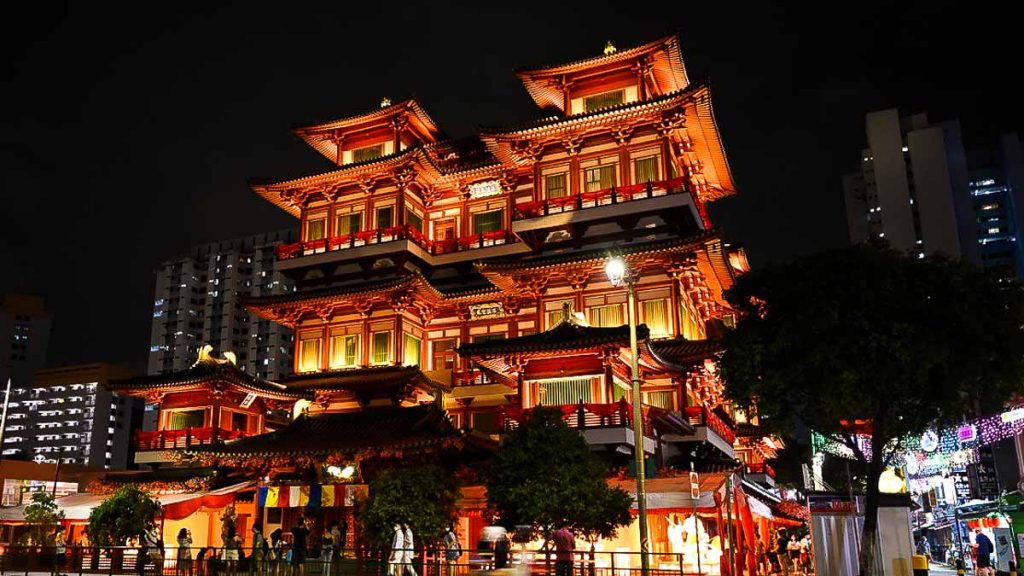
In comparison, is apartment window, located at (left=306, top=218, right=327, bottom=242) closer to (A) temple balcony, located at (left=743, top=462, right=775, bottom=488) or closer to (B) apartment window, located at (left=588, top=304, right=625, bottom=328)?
(B) apartment window, located at (left=588, top=304, right=625, bottom=328)

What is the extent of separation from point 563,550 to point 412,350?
2478 centimetres

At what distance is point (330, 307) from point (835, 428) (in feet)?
96.6

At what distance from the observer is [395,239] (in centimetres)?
4559

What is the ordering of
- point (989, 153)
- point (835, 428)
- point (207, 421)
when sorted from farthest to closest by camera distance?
point (989, 153) → point (207, 421) → point (835, 428)

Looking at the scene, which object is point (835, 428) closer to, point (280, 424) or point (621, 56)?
point (621, 56)

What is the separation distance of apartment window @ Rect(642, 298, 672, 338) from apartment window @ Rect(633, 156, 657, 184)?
21.8ft

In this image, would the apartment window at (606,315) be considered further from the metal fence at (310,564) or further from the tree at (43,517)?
the tree at (43,517)

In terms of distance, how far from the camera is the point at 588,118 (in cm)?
4122

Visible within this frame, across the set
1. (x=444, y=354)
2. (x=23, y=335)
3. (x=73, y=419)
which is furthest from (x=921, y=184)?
(x=23, y=335)

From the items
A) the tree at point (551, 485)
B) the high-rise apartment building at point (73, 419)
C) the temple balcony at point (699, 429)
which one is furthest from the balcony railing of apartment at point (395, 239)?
the high-rise apartment building at point (73, 419)

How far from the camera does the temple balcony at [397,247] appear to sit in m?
45.5

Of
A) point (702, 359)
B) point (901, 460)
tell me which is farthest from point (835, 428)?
point (901, 460)

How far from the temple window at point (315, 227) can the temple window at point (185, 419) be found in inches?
484

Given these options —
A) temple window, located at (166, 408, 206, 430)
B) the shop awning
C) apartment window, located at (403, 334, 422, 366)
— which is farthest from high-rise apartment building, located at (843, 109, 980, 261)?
the shop awning
